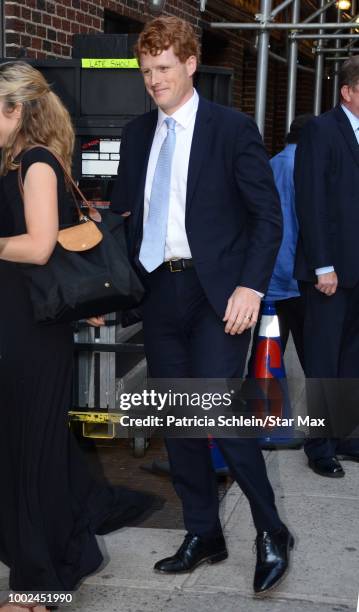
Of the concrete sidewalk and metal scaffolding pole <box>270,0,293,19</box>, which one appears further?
metal scaffolding pole <box>270,0,293,19</box>

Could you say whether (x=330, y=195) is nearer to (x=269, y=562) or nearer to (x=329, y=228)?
(x=329, y=228)

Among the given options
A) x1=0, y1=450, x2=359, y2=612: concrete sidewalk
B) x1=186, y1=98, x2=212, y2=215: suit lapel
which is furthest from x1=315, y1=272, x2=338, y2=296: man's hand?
x1=186, y1=98, x2=212, y2=215: suit lapel

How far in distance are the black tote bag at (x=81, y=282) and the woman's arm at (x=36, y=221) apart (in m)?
0.07

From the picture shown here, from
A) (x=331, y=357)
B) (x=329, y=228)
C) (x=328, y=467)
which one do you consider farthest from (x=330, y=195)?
(x=328, y=467)

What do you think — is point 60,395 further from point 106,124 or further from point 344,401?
point 106,124

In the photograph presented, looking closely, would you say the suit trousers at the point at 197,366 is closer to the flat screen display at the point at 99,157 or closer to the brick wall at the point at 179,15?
Result: the flat screen display at the point at 99,157

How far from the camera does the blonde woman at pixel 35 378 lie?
3.19 m

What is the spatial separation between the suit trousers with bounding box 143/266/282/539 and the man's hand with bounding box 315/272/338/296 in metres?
1.30

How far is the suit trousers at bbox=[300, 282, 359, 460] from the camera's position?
508 cm

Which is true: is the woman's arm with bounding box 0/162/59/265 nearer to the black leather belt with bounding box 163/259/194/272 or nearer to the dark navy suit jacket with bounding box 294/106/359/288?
the black leather belt with bounding box 163/259/194/272

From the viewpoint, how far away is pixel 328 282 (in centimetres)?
493

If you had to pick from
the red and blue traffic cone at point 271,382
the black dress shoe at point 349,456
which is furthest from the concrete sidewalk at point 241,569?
the red and blue traffic cone at point 271,382

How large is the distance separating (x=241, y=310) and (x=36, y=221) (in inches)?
33.3

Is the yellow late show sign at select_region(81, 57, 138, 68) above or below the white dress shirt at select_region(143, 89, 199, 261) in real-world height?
above
